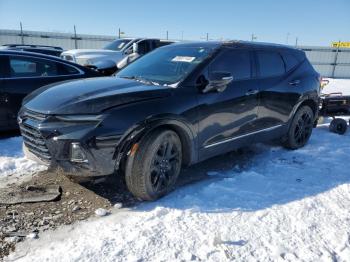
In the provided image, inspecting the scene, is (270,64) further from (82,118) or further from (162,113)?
(82,118)

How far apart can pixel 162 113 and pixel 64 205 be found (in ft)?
4.59

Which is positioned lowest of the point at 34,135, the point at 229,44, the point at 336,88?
the point at 336,88

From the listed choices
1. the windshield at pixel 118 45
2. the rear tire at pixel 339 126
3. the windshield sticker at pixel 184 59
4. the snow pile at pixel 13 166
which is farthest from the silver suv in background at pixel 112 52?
the windshield sticker at pixel 184 59

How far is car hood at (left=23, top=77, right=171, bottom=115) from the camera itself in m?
3.31

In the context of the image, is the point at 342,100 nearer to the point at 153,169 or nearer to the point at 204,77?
the point at 204,77

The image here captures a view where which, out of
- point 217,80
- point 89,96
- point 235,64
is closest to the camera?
point 89,96

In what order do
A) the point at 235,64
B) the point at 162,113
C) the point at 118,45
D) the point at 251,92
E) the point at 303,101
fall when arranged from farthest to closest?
1. the point at 118,45
2. the point at 303,101
3. the point at 251,92
4. the point at 235,64
5. the point at 162,113

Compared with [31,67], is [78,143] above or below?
below

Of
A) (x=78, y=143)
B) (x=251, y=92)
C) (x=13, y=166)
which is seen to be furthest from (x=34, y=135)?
(x=251, y=92)

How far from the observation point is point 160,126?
364 cm

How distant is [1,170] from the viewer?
446cm

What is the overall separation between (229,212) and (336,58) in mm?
22713

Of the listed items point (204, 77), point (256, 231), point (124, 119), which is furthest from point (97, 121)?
point (256, 231)

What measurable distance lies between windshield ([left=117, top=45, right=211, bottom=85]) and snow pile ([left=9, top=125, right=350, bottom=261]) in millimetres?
1338
